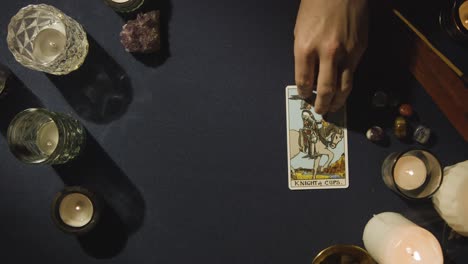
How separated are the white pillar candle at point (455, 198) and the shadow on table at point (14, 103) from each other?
3.53 feet

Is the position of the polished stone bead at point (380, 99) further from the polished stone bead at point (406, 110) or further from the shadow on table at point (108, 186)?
the shadow on table at point (108, 186)

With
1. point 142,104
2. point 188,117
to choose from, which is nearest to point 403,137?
point 188,117

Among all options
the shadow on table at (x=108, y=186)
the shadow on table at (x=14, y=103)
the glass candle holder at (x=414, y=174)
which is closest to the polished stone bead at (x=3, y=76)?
the shadow on table at (x=14, y=103)

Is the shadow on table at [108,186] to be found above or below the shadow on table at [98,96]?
below

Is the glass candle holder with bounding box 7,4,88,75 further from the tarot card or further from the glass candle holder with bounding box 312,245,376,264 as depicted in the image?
the glass candle holder with bounding box 312,245,376,264

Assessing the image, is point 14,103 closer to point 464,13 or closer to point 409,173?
point 409,173

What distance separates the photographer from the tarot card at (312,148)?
1.03 m

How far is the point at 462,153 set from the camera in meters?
1.04

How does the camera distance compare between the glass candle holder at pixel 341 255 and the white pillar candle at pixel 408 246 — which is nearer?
the white pillar candle at pixel 408 246

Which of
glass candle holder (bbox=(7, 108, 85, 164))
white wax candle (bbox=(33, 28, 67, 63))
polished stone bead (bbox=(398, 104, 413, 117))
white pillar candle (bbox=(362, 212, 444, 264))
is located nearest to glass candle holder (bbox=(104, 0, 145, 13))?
white wax candle (bbox=(33, 28, 67, 63))

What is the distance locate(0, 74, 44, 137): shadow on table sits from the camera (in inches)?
40.0

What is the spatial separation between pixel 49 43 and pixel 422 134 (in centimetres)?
102

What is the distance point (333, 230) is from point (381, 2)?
64 centimetres

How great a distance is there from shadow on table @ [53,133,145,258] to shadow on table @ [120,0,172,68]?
0.26 m
